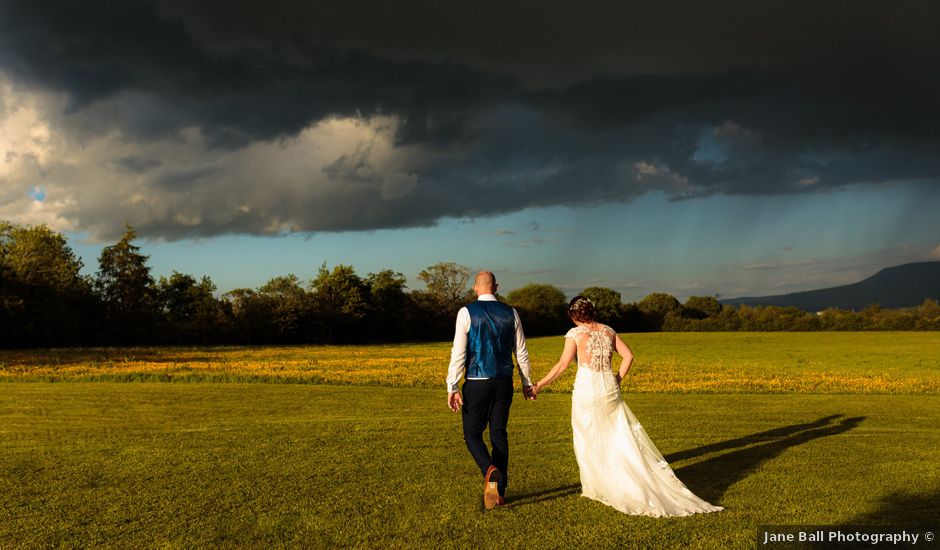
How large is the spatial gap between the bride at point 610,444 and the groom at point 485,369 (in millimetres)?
685

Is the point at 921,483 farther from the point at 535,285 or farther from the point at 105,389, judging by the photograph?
the point at 535,285

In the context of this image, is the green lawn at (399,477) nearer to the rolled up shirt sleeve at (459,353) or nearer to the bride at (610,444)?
the bride at (610,444)

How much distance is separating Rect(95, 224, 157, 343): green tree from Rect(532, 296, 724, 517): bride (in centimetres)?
8242

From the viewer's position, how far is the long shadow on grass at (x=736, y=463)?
931 cm

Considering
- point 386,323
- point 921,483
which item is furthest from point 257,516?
point 386,323

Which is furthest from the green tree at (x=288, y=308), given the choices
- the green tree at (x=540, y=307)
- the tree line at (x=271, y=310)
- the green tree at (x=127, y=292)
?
the green tree at (x=540, y=307)

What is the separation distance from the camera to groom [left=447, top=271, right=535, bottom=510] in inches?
328

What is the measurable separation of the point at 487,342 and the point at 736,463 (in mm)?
5405

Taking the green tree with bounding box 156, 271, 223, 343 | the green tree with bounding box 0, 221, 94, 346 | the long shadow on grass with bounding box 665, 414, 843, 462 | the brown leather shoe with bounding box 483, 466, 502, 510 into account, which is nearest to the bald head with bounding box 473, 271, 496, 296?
the brown leather shoe with bounding box 483, 466, 502, 510

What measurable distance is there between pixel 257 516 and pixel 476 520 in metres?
2.53

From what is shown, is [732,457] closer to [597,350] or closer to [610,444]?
[610,444]

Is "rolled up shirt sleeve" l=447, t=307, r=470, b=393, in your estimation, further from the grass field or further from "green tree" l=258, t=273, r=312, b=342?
"green tree" l=258, t=273, r=312, b=342

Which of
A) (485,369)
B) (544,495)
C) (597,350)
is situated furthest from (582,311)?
(544,495)

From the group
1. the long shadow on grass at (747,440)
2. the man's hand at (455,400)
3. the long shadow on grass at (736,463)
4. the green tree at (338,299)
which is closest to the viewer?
the man's hand at (455,400)
